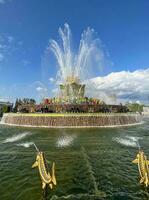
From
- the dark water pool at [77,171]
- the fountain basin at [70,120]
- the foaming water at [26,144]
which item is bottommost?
the dark water pool at [77,171]

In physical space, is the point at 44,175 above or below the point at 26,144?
below

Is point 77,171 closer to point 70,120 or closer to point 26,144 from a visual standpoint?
point 26,144

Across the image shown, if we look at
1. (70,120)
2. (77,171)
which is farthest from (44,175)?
(70,120)

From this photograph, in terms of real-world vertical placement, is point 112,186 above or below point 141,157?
below

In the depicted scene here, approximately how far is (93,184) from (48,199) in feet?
12.9

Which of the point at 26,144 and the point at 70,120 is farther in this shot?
the point at 70,120

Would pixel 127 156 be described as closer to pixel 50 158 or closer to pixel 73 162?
pixel 73 162

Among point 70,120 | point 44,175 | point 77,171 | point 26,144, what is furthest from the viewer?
point 70,120

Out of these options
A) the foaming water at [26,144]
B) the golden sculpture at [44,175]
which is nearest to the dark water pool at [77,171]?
the foaming water at [26,144]

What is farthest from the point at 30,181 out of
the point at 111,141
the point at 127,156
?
the point at 111,141

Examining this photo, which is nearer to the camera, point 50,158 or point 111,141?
point 50,158

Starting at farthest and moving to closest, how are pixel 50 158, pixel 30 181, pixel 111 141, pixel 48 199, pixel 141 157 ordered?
pixel 111 141, pixel 50 158, pixel 30 181, pixel 141 157, pixel 48 199

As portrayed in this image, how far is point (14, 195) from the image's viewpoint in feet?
54.3

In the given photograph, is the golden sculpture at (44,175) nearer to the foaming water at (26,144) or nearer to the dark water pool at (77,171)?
the dark water pool at (77,171)
